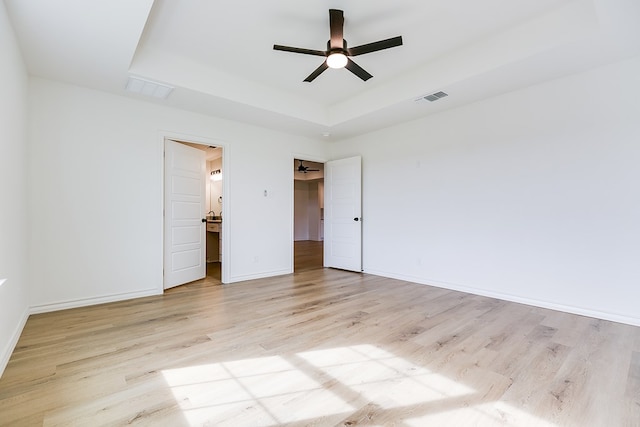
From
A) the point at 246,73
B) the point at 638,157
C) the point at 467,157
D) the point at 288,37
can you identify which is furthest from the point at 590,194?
the point at 246,73

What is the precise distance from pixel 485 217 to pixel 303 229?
920 cm

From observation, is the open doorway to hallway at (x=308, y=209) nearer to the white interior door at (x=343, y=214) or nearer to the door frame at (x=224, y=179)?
the white interior door at (x=343, y=214)

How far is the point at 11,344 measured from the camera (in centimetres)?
241

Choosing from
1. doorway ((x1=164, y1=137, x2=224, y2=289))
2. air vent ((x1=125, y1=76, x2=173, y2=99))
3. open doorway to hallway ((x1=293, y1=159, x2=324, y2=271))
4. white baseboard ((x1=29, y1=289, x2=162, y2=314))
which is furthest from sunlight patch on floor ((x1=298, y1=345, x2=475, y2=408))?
open doorway to hallway ((x1=293, y1=159, x2=324, y2=271))

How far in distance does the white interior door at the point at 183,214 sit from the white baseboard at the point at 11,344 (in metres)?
1.58

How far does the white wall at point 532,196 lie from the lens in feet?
10.2

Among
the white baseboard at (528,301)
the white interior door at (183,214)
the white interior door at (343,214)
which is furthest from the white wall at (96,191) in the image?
the white baseboard at (528,301)

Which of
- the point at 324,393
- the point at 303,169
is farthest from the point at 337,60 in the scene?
the point at 303,169

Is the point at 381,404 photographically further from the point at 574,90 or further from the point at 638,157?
the point at 574,90

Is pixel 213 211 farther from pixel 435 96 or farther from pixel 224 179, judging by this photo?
pixel 435 96

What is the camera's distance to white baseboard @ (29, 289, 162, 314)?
11.0 ft

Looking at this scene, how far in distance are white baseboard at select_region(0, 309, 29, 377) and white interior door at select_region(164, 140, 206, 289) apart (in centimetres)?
158

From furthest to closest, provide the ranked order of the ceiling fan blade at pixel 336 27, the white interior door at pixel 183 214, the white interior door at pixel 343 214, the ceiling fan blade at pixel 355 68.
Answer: the white interior door at pixel 343 214, the white interior door at pixel 183 214, the ceiling fan blade at pixel 355 68, the ceiling fan blade at pixel 336 27

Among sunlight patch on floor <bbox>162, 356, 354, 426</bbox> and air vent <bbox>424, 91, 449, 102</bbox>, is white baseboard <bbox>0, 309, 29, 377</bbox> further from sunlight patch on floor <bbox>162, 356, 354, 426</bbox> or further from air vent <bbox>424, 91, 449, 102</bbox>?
air vent <bbox>424, 91, 449, 102</bbox>
